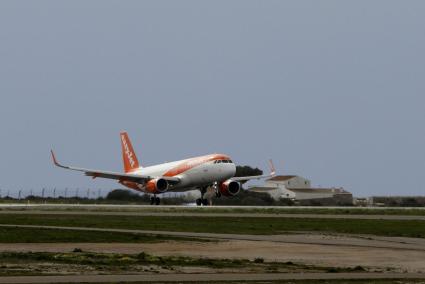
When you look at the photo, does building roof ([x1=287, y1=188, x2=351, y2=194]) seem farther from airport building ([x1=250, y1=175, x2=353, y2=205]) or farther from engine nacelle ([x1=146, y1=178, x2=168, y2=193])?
engine nacelle ([x1=146, y1=178, x2=168, y2=193])

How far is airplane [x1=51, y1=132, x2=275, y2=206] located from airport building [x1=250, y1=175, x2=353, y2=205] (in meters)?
18.6

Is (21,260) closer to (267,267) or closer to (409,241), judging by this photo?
(267,267)

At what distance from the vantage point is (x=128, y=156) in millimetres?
102125

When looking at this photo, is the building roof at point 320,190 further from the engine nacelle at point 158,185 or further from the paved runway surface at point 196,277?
the paved runway surface at point 196,277

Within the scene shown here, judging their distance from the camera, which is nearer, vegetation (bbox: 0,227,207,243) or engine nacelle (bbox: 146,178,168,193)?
vegetation (bbox: 0,227,207,243)

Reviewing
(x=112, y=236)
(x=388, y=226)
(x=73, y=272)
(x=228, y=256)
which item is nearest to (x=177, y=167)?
(x=388, y=226)

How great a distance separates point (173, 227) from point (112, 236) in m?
8.32

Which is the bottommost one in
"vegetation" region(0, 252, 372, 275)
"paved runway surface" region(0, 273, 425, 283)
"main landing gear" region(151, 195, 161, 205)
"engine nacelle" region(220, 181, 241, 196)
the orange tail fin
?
"paved runway surface" region(0, 273, 425, 283)

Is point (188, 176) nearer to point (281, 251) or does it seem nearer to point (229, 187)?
point (229, 187)

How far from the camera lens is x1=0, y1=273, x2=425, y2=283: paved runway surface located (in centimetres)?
2132

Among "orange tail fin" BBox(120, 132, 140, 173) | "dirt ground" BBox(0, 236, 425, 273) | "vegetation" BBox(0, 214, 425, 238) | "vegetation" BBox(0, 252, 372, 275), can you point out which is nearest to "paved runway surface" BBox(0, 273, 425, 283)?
"vegetation" BBox(0, 252, 372, 275)

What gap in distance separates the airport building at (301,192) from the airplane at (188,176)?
60.9 feet

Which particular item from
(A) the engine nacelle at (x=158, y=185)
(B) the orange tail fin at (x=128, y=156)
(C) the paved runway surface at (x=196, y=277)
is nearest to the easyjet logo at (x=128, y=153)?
(B) the orange tail fin at (x=128, y=156)

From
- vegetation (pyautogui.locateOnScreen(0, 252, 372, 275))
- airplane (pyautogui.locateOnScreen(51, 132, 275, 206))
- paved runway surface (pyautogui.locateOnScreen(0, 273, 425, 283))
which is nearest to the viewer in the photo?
paved runway surface (pyautogui.locateOnScreen(0, 273, 425, 283))
